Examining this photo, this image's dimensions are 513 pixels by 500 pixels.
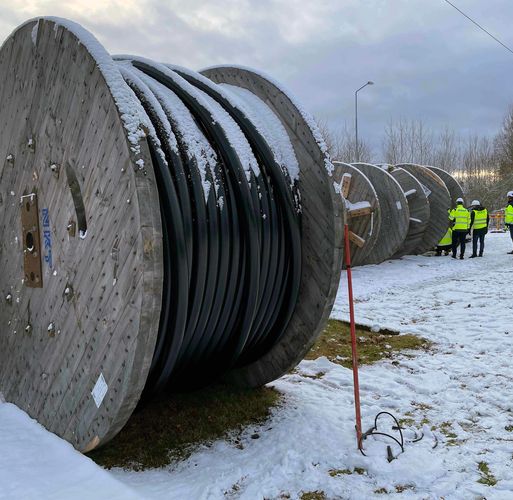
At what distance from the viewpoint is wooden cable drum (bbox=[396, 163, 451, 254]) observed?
1359 cm

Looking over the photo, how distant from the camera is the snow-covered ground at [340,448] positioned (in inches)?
110

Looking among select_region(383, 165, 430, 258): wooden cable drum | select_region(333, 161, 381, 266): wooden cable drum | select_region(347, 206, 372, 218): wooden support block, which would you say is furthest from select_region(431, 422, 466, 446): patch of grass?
select_region(383, 165, 430, 258): wooden cable drum

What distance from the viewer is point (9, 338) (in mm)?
3945

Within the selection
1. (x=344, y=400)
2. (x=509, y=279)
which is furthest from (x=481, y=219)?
(x=344, y=400)

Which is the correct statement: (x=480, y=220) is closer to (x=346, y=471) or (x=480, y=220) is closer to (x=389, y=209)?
(x=389, y=209)

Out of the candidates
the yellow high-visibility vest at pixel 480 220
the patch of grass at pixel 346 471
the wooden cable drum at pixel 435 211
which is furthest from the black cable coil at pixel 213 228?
the yellow high-visibility vest at pixel 480 220

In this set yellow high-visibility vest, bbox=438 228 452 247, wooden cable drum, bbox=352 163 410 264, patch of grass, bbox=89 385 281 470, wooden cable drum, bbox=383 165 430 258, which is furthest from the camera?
yellow high-visibility vest, bbox=438 228 452 247

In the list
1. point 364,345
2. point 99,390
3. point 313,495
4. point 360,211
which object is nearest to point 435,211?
point 360,211

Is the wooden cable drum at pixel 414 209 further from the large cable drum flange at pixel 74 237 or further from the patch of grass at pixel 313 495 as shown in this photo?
the patch of grass at pixel 313 495

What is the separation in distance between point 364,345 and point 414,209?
8204 mm

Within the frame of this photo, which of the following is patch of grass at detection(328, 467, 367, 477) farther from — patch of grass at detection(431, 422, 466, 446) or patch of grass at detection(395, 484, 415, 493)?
patch of grass at detection(431, 422, 466, 446)

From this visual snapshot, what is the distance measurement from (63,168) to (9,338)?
1.51 m

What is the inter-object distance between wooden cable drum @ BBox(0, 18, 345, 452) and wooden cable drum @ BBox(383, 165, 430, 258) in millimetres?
9626

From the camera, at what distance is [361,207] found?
10477 mm
